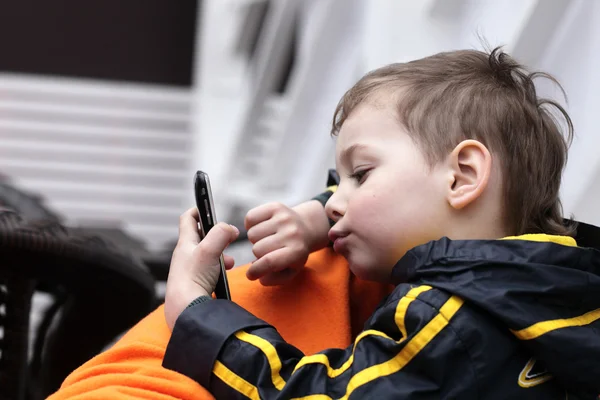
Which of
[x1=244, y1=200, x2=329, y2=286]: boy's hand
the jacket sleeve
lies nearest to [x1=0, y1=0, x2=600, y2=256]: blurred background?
[x1=244, y1=200, x2=329, y2=286]: boy's hand

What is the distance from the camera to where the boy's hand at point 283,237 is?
1122 mm

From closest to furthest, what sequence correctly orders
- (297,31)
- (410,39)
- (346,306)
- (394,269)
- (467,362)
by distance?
1. (467,362)
2. (394,269)
3. (346,306)
4. (410,39)
5. (297,31)

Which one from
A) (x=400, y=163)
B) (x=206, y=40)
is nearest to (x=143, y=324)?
(x=400, y=163)

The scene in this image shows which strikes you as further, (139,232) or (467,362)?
(139,232)

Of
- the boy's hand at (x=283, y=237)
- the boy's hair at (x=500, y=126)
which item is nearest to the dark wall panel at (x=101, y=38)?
the boy's hand at (x=283, y=237)

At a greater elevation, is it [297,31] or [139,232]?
[297,31]

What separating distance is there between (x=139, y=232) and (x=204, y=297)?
13.7 feet

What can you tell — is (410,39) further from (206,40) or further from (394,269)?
(206,40)

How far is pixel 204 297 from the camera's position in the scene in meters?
1.00

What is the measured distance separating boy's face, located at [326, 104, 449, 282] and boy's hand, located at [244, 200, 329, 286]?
0.27 ft

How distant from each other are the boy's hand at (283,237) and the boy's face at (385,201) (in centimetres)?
8

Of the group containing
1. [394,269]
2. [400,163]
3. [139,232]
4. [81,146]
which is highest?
[400,163]

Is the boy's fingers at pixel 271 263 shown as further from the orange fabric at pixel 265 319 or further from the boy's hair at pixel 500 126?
the boy's hair at pixel 500 126

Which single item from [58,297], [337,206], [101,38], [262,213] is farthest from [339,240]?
[101,38]
